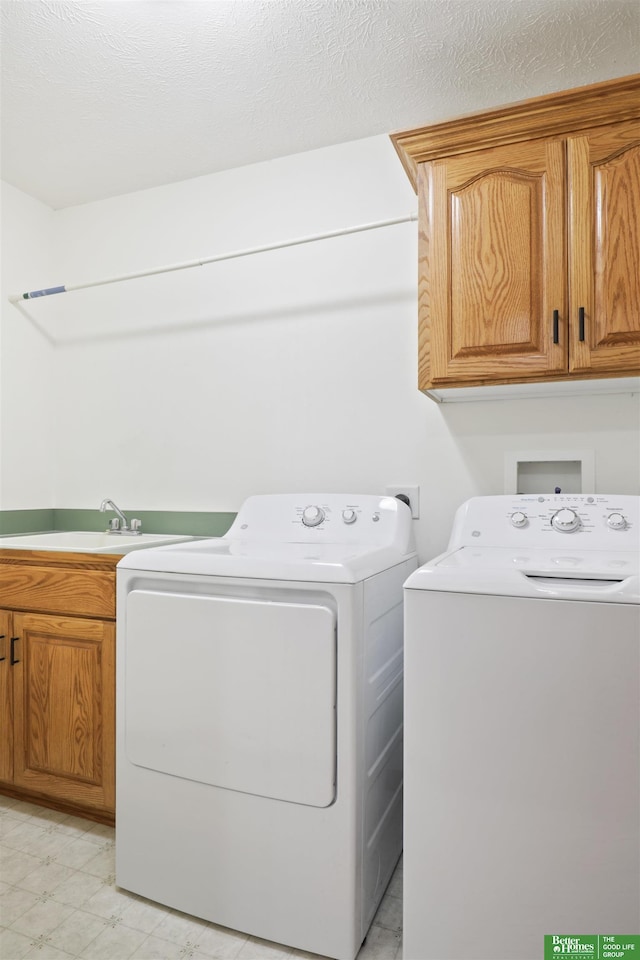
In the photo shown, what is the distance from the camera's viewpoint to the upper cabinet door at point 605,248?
1.54m

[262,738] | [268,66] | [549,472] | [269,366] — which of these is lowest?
[262,738]

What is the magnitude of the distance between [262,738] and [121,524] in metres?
1.43

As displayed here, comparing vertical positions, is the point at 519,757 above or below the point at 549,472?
below

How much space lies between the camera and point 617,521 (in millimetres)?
1661

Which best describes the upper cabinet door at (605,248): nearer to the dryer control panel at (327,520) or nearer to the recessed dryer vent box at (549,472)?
the recessed dryer vent box at (549,472)

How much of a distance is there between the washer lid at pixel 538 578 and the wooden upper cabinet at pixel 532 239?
0.55 metres

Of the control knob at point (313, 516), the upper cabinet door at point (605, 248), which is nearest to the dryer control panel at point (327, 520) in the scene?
the control knob at point (313, 516)

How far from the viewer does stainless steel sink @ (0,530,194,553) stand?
6.91 feet

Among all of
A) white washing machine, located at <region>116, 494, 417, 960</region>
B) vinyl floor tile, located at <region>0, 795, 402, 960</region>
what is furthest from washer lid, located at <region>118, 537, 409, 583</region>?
vinyl floor tile, located at <region>0, 795, 402, 960</region>

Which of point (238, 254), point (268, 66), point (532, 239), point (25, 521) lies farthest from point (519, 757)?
point (25, 521)

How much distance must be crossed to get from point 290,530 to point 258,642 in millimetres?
649

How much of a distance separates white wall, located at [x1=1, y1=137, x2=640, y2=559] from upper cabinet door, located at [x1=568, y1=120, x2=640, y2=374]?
0.37m

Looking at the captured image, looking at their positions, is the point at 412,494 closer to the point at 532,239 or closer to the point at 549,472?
the point at 549,472

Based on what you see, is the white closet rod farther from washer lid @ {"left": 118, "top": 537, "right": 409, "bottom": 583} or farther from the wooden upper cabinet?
washer lid @ {"left": 118, "top": 537, "right": 409, "bottom": 583}
